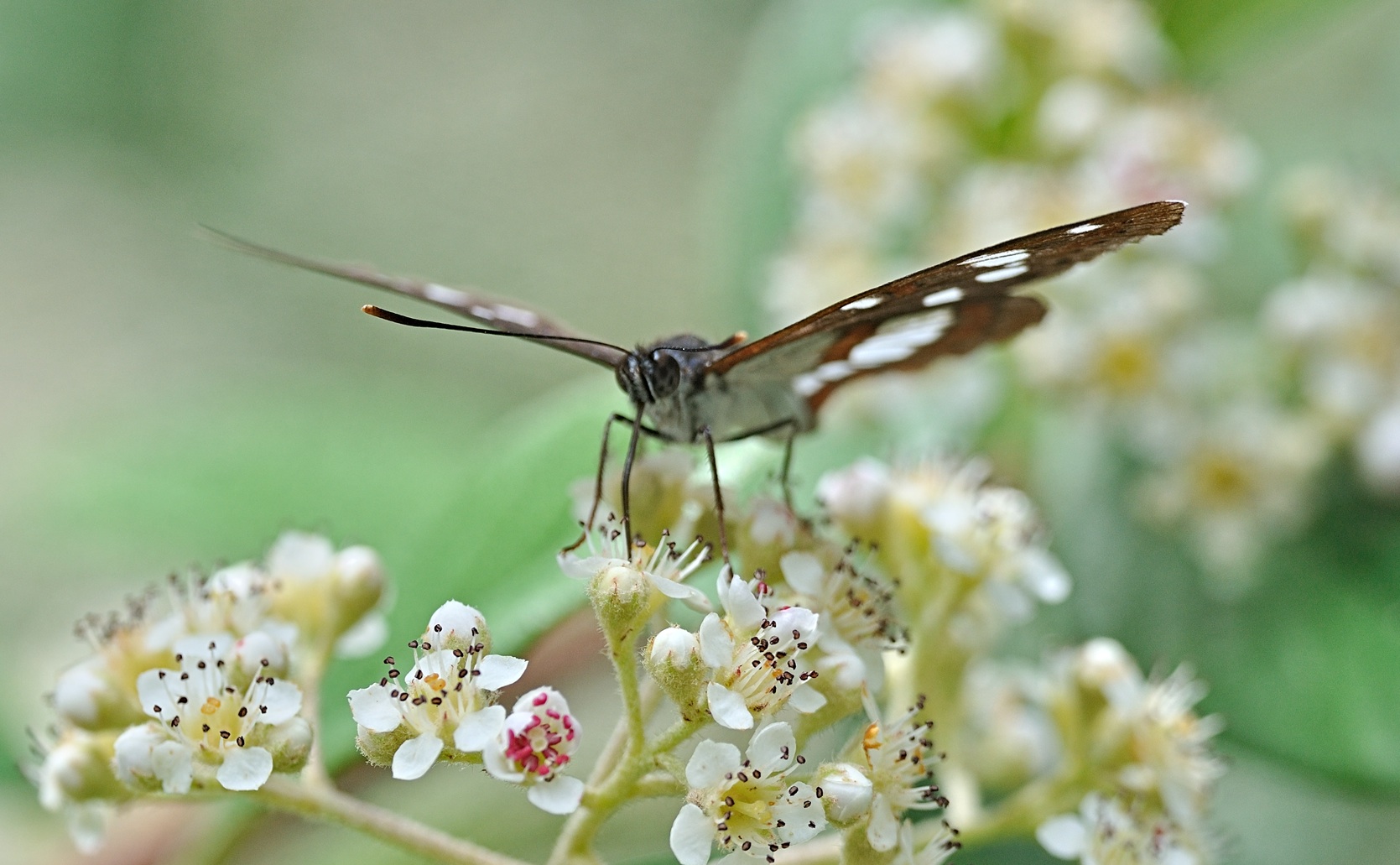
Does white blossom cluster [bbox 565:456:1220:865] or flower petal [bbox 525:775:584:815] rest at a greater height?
white blossom cluster [bbox 565:456:1220:865]

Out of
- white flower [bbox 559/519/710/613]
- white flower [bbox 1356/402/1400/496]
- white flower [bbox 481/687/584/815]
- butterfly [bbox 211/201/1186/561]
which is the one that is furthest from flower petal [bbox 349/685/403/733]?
white flower [bbox 1356/402/1400/496]

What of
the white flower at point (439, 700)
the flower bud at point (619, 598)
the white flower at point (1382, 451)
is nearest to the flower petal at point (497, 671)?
the white flower at point (439, 700)

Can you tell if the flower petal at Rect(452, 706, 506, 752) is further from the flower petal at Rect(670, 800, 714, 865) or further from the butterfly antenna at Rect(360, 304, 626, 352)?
the butterfly antenna at Rect(360, 304, 626, 352)

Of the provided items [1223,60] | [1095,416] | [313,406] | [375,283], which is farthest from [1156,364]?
[313,406]

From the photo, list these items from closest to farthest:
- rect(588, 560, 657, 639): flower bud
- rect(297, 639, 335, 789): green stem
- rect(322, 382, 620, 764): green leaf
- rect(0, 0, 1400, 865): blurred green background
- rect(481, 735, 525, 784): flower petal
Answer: rect(481, 735, 525, 784): flower petal → rect(588, 560, 657, 639): flower bud → rect(297, 639, 335, 789): green stem → rect(322, 382, 620, 764): green leaf → rect(0, 0, 1400, 865): blurred green background

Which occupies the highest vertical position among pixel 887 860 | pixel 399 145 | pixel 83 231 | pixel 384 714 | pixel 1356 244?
pixel 399 145

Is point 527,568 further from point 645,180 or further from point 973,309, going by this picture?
point 645,180

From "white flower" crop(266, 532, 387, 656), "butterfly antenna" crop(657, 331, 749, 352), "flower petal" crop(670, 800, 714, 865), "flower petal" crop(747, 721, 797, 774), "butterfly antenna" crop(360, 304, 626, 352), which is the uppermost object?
"butterfly antenna" crop(657, 331, 749, 352)
